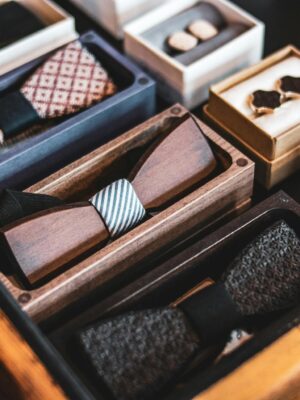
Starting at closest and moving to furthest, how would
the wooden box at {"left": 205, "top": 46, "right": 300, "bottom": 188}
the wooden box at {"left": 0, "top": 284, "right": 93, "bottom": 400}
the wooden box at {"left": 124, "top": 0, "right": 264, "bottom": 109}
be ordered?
the wooden box at {"left": 0, "top": 284, "right": 93, "bottom": 400} → the wooden box at {"left": 205, "top": 46, "right": 300, "bottom": 188} → the wooden box at {"left": 124, "top": 0, "right": 264, "bottom": 109}

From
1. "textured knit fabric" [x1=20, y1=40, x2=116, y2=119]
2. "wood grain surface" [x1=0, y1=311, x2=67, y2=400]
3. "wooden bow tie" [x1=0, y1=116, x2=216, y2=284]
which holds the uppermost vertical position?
"textured knit fabric" [x1=20, y1=40, x2=116, y2=119]

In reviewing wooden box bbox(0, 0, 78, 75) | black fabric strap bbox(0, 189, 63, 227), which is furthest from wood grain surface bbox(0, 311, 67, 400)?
wooden box bbox(0, 0, 78, 75)

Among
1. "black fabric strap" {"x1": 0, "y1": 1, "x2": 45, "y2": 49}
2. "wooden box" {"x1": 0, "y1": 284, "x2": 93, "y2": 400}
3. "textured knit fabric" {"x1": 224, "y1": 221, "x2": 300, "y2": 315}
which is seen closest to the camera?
"wooden box" {"x1": 0, "y1": 284, "x2": 93, "y2": 400}

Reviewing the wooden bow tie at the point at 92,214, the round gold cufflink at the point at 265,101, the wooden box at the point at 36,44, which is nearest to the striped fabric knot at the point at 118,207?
the wooden bow tie at the point at 92,214

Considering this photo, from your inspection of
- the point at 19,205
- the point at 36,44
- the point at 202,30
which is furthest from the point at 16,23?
the point at 19,205

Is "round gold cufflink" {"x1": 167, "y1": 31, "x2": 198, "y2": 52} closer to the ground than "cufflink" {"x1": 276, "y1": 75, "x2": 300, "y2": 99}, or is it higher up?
closer to the ground

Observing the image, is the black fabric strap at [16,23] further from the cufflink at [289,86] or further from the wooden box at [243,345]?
the wooden box at [243,345]

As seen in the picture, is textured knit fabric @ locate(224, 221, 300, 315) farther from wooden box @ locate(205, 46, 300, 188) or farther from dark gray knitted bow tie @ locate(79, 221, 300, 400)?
wooden box @ locate(205, 46, 300, 188)
